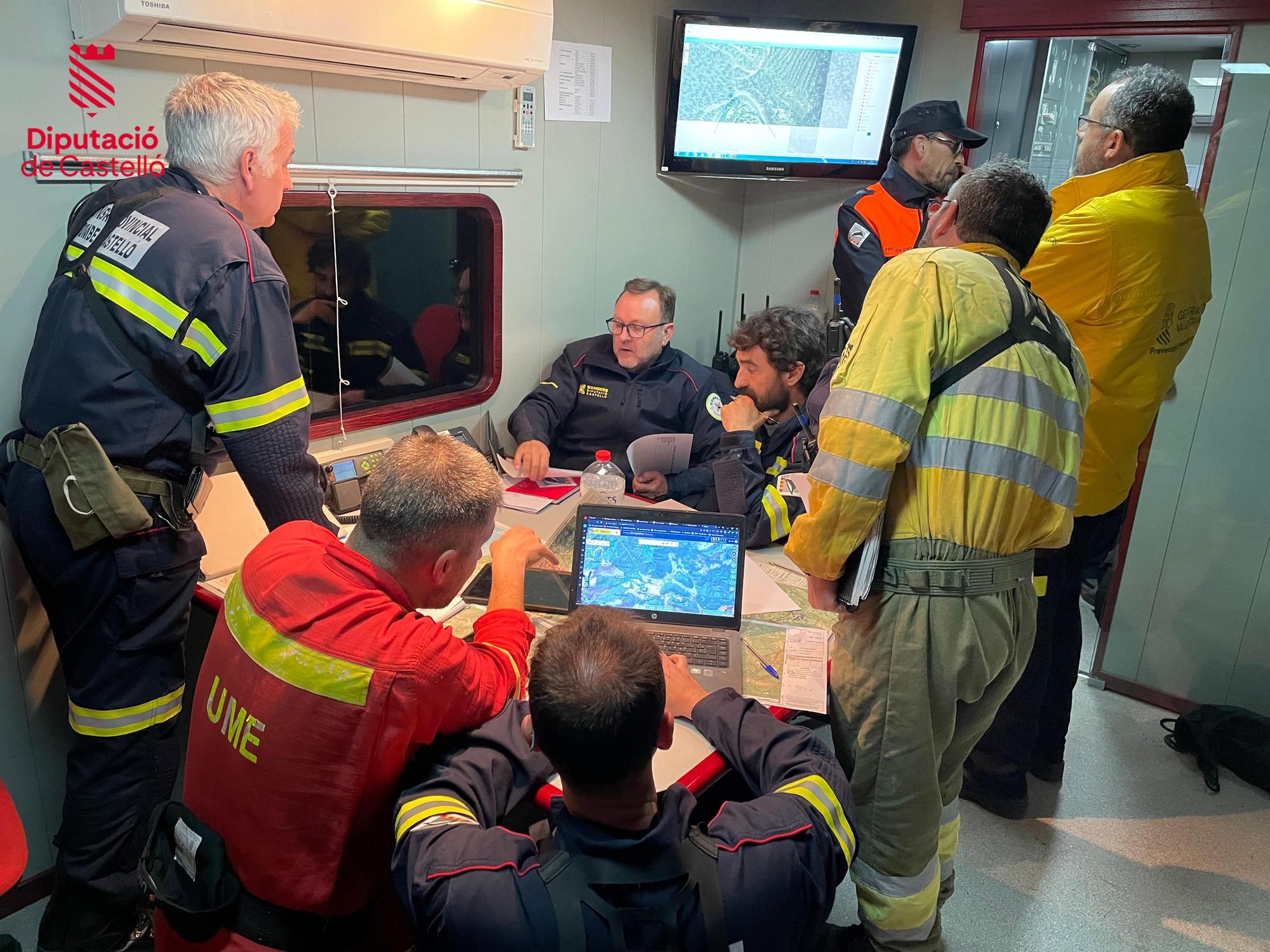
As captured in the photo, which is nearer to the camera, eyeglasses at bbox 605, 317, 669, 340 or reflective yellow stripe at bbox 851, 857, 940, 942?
reflective yellow stripe at bbox 851, 857, 940, 942

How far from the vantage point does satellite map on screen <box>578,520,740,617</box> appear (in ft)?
7.05

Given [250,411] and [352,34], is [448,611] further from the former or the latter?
[352,34]

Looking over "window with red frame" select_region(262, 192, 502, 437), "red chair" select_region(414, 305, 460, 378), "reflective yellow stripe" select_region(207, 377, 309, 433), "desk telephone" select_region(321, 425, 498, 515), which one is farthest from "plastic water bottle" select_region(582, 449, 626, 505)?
"reflective yellow stripe" select_region(207, 377, 309, 433)

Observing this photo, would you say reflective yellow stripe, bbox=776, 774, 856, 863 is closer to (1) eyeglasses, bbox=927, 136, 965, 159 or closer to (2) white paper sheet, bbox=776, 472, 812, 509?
(2) white paper sheet, bbox=776, 472, 812, 509

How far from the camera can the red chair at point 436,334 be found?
3.39m

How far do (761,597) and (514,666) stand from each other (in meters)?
0.83

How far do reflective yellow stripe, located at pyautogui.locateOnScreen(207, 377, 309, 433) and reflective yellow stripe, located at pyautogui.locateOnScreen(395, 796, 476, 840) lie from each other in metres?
0.99

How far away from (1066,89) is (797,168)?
1342 mm

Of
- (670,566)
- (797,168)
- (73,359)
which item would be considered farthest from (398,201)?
(797,168)

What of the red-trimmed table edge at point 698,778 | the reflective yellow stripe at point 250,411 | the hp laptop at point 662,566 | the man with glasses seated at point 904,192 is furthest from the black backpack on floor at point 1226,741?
the reflective yellow stripe at point 250,411

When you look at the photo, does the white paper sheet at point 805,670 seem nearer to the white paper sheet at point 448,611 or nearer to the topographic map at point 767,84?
the white paper sheet at point 448,611

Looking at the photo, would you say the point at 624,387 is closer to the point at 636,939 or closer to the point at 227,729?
the point at 227,729

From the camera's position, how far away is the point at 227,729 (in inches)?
55.6

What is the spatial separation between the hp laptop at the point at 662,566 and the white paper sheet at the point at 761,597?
0.09 meters
